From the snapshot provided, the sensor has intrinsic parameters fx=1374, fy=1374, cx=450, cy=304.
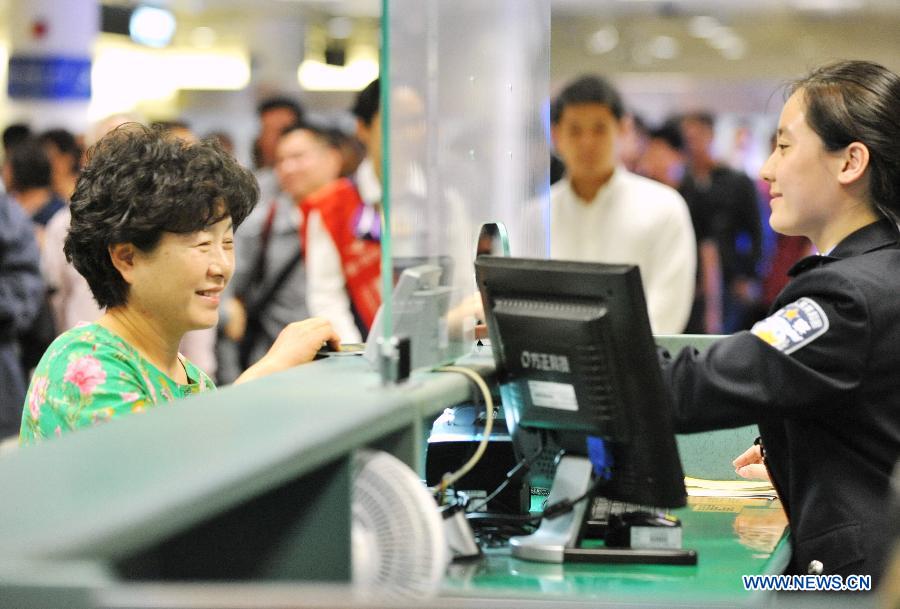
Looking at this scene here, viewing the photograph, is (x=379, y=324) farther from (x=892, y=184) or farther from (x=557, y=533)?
(x=892, y=184)

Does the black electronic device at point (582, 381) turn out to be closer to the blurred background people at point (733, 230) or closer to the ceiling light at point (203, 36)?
the blurred background people at point (733, 230)

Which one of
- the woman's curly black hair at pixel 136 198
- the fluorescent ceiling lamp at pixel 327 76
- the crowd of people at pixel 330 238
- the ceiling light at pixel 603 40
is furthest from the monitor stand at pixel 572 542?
the ceiling light at pixel 603 40

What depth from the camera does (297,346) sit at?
2.45 m

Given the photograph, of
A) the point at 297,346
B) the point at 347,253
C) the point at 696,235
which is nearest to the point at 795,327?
the point at 297,346

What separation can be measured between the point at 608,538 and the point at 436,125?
785mm

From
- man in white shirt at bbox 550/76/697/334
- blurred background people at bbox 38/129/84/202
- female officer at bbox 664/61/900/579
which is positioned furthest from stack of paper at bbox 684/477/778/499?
blurred background people at bbox 38/129/84/202

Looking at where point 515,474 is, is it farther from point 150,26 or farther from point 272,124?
point 150,26

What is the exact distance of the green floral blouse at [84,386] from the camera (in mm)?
2072

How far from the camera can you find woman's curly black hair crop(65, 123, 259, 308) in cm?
231

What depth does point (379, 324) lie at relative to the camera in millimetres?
2191

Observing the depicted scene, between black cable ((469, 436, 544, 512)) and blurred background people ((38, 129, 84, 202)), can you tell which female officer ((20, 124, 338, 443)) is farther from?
blurred background people ((38, 129, 84, 202))

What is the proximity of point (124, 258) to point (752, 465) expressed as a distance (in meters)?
1.31

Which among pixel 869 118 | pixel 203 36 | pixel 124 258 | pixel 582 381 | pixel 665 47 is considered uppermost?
pixel 203 36

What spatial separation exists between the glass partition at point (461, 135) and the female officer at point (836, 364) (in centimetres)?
48
